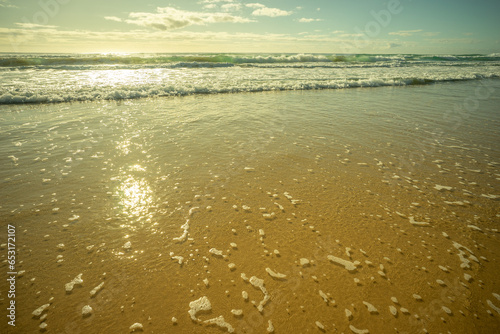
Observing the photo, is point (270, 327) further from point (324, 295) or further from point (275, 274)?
point (324, 295)

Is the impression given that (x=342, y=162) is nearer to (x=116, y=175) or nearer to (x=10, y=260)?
(x=116, y=175)

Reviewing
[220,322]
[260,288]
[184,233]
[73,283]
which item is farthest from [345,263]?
[73,283]

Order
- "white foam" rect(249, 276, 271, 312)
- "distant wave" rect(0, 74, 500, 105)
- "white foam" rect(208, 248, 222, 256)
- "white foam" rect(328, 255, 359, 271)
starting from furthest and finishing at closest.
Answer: "distant wave" rect(0, 74, 500, 105), "white foam" rect(208, 248, 222, 256), "white foam" rect(328, 255, 359, 271), "white foam" rect(249, 276, 271, 312)

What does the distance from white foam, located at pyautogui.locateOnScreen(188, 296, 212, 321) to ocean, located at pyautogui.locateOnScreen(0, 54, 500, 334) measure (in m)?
0.01

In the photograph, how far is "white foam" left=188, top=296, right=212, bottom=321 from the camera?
7.72 ft

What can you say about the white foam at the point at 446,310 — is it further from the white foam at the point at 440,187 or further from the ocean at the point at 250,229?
the white foam at the point at 440,187

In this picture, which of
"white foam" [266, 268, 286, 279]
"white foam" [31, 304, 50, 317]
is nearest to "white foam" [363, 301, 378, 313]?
"white foam" [266, 268, 286, 279]

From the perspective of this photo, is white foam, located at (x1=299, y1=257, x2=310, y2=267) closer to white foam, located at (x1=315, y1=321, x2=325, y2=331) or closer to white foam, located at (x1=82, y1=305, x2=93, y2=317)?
white foam, located at (x1=315, y1=321, x2=325, y2=331)

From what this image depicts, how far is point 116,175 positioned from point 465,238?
619 centimetres

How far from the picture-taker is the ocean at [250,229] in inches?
93.1

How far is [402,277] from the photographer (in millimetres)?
2691

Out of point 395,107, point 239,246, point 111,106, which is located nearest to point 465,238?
point 239,246

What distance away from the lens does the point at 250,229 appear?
136 inches

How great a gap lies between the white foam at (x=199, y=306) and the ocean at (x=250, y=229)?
0.04ft
